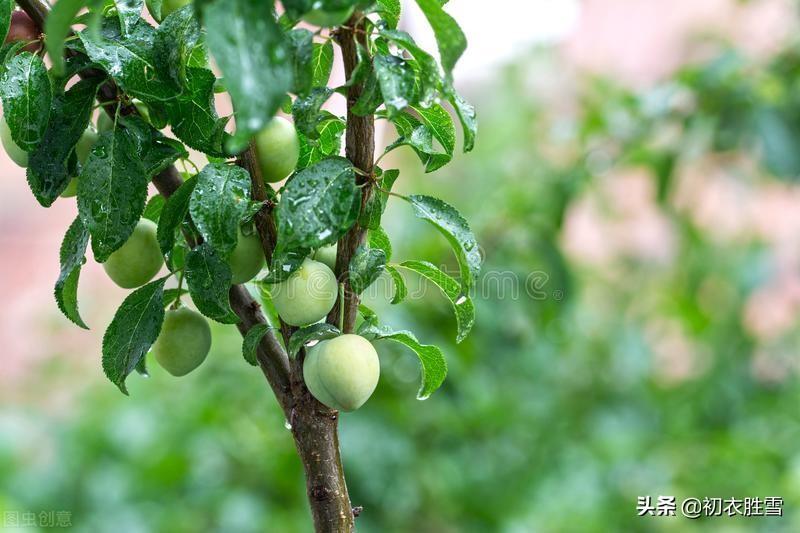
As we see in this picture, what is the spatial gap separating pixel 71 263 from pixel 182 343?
57 mm

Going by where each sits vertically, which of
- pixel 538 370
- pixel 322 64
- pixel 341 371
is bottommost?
pixel 341 371

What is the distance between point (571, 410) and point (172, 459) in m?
0.72

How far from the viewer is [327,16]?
0.72ft

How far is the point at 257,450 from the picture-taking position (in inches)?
41.1

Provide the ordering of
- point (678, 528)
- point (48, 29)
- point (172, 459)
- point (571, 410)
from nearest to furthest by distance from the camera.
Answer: point (48, 29) → point (172, 459) → point (678, 528) → point (571, 410)

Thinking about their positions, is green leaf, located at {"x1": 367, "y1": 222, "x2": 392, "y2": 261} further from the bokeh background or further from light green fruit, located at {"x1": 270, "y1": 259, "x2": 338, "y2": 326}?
the bokeh background

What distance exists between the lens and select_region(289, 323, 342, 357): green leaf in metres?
0.31

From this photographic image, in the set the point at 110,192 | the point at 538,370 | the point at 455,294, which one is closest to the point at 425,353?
the point at 455,294

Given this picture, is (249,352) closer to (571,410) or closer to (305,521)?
(305,521)

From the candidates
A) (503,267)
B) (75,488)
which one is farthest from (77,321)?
(75,488)

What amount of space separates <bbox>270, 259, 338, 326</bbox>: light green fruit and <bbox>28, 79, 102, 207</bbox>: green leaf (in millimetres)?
→ 87

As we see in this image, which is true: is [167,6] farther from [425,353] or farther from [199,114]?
[425,353]

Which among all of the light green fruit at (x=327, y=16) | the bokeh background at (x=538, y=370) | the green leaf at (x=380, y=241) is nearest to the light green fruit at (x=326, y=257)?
the green leaf at (x=380, y=241)

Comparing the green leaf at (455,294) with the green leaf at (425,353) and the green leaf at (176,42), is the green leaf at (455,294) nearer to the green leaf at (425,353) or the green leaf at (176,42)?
the green leaf at (425,353)
